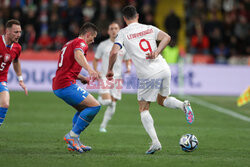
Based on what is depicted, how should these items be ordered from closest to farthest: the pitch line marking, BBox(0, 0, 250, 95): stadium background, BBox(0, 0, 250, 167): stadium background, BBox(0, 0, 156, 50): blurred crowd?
BBox(0, 0, 250, 167): stadium background < the pitch line marking < BBox(0, 0, 250, 95): stadium background < BBox(0, 0, 156, 50): blurred crowd

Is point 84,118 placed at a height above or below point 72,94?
below

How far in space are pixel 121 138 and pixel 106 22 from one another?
12175 mm

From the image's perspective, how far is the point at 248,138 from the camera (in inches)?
414

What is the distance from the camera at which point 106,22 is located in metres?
21.9

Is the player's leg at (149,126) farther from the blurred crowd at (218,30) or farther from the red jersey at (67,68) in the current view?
the blurred crowd at (218,30)

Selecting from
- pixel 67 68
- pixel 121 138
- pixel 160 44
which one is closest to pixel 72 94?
pixel 67 68

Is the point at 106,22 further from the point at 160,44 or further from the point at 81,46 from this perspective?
the point at 81,46

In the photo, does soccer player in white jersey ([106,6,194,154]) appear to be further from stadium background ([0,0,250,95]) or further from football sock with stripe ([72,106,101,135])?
stadium background ([0,0,250,95])

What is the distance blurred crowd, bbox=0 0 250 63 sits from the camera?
861 inches

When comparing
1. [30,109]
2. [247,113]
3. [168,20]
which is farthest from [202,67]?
[30,109]

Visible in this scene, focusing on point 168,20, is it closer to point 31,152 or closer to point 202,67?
point 202,67

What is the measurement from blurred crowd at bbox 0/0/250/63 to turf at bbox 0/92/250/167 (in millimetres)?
5284

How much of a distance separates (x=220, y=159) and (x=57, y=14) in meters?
16.6

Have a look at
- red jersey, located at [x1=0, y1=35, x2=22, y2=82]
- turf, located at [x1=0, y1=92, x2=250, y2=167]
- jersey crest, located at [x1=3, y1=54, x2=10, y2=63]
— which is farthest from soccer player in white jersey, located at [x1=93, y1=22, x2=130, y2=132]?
jersey crest, located at [x1=3, y1=54, x2=10, y2=63]
